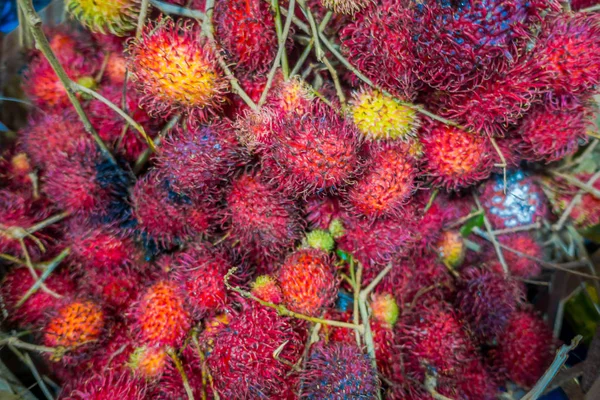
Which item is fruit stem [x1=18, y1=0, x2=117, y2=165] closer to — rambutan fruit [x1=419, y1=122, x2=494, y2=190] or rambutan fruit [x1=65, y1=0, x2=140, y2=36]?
rambutan fruit [x1=65, y1=0, x2=140, y2=36]

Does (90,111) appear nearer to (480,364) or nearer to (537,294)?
(480,364)

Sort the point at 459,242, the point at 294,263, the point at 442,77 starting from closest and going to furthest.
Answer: the point at 442,77
the point at 294,263
the point at 459,242

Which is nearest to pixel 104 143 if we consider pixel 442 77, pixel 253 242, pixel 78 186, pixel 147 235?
pixel 78 186

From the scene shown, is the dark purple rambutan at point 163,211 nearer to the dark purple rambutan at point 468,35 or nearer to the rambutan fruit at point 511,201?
the dark purple rambutan at point 468,35

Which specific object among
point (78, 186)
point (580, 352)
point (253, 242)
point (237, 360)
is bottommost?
point (580, 352)

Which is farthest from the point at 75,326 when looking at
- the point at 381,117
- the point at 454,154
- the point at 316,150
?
the point at 454,154

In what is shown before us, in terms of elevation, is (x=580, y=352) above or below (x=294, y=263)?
below

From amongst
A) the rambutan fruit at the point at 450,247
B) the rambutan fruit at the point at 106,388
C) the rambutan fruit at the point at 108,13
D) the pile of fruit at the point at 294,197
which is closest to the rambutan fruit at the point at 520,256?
the pile of fruit at the point at 294,197
